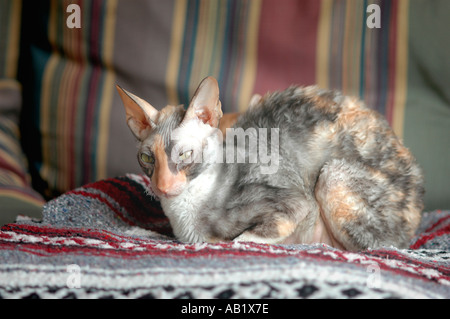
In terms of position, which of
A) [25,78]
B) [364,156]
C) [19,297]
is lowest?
[19,297]

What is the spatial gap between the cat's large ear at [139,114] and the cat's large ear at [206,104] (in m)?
0.10

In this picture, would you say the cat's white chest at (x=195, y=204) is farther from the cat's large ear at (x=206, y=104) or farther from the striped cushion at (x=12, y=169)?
the striped cushion at (x=12, y=169)

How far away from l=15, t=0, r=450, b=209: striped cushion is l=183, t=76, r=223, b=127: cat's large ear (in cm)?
49

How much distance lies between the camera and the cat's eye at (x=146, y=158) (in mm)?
1078

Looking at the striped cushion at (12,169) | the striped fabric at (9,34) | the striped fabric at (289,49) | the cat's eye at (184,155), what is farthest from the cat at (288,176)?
the striped fabric at (9,34)

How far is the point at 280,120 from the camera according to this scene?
1.20 m

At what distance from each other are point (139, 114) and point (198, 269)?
480mm

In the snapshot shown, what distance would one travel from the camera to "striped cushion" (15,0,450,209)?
61.8 inches

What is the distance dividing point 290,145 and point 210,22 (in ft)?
2.27

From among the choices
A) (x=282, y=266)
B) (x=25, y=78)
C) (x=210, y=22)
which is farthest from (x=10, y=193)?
(x=282, y=266)

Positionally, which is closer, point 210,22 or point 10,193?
point 10,193
